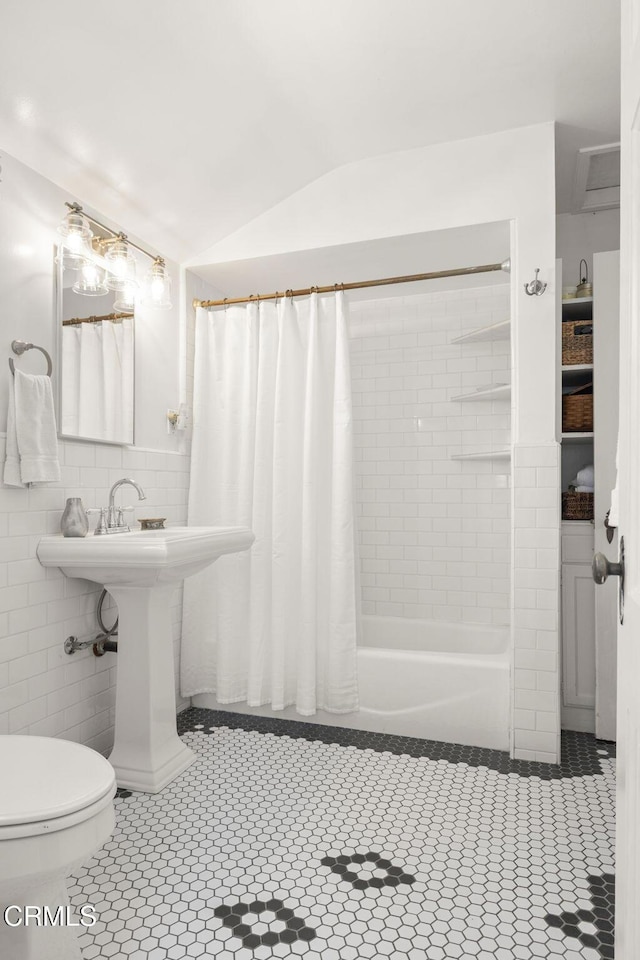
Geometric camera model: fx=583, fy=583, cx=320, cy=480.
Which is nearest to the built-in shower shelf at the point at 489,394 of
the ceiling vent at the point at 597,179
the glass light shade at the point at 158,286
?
the ceiling vent at the point at 597,179

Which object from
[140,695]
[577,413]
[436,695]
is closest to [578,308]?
[577,413]

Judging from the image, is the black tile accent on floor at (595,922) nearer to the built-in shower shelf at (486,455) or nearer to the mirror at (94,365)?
the built-in shower shelf at (486,455)

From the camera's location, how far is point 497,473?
3.20m

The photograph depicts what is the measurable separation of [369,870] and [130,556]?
1166 millimetres

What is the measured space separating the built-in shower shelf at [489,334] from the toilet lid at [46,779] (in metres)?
2.38

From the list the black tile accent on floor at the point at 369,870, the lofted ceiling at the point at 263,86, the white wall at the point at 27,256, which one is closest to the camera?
the black tile accent on floor at the point at 369,870

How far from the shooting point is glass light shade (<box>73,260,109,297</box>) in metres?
2.12

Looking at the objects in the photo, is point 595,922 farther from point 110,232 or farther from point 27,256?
point 110,232

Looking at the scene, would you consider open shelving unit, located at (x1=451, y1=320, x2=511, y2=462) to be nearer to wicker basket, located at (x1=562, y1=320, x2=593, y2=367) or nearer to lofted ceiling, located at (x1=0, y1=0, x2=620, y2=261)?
wicker basket, located at (x1=562, y1=320, x2=593, y2=367)

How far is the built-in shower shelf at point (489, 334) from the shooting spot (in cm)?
279

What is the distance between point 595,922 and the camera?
145 centimetres

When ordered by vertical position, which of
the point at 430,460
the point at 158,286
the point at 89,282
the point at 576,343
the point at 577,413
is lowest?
the point at 430,460

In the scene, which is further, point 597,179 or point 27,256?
point 597,179

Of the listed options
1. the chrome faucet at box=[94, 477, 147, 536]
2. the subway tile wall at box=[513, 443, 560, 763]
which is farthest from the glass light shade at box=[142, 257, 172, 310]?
the subway tile wall at box=[513, 443, 560, 763]
